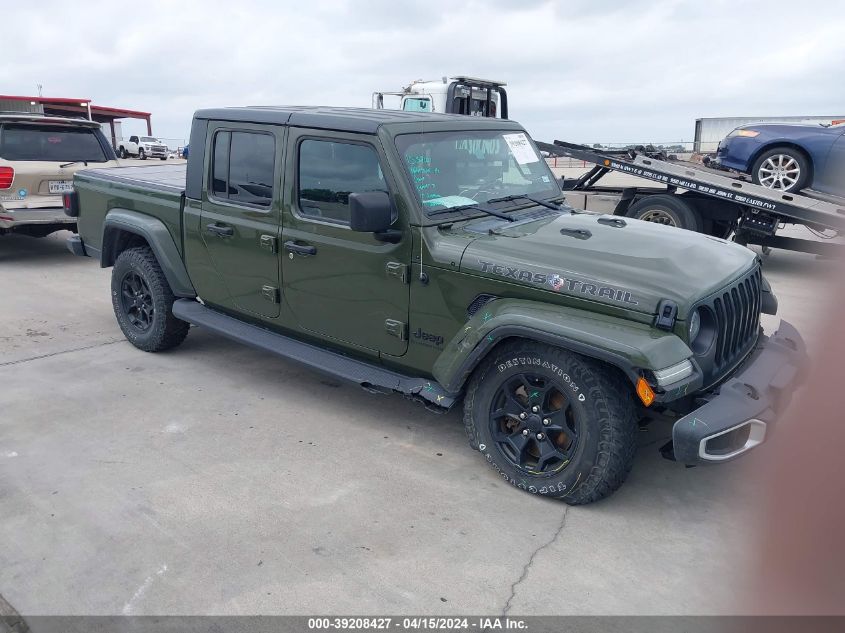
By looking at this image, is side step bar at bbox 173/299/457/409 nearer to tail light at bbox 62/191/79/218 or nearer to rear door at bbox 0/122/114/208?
tail light at bbox 62/191/79/218

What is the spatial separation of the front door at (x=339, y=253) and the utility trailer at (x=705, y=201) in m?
5.13

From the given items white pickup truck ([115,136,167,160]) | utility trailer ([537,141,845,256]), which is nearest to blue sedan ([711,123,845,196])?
utility trailer ([537,141,845,256])

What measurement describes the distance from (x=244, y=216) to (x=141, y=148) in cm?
4053

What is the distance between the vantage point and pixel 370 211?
3453 mm

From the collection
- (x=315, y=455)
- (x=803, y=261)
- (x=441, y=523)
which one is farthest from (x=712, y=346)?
(x=803, y=261)

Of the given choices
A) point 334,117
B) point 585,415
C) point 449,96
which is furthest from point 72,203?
point 449,96

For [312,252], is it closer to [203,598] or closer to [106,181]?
[203,598]

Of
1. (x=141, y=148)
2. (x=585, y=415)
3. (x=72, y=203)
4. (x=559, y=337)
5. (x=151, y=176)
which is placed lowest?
(x=585, y=415)

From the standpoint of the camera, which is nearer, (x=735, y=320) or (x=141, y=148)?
(x=735, y=320)

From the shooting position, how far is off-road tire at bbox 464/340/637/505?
10.3ft

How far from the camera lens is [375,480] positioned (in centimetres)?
362

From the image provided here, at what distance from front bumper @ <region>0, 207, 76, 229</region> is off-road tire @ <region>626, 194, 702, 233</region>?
7149 mm

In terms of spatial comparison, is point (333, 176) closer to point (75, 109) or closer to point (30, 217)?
point (30, 217)

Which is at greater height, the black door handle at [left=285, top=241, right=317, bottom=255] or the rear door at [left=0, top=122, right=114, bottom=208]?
the rear door at [left=0, top=122, right=114, bottom=208]
